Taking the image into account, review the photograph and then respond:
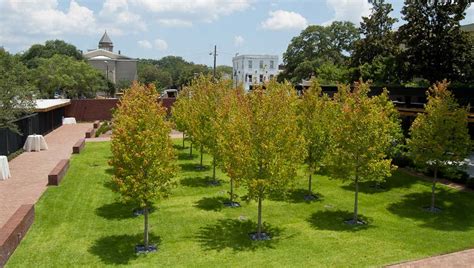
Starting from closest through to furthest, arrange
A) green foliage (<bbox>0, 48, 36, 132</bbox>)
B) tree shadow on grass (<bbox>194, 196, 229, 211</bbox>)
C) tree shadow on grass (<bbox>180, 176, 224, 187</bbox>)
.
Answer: tree shadow on grass (<bbox>194, 196, 229, 211</bbox>)
tree shadow on grass (<bbox>180, 176, 224, 187</bbox>)
green foliage (<bbox>0, 48, 36, 132</bbox>)

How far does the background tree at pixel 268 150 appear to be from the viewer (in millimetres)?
16141

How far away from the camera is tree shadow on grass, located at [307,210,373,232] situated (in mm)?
17797

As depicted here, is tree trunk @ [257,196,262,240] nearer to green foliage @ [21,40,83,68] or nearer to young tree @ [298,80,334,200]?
young tree @ [298,80,334,200]

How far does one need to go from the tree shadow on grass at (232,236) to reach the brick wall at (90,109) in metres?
44.8

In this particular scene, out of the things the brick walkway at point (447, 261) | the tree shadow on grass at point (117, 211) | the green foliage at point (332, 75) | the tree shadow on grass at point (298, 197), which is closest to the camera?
the brick walkway at point (447, 261)

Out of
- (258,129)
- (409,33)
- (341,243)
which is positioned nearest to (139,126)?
(258,129)

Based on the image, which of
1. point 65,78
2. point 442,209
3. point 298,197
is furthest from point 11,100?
point 65,78

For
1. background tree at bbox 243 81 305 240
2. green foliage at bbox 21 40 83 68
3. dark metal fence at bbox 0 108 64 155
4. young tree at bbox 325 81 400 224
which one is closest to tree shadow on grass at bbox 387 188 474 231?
young tree at bbox 325 81 400 224

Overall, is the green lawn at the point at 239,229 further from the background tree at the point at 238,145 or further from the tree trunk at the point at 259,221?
the background tree at the point at 238,145

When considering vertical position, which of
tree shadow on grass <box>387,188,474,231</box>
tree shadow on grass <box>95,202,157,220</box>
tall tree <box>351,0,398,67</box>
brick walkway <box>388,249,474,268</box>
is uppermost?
tall tree <box>351,0,398,67</box>

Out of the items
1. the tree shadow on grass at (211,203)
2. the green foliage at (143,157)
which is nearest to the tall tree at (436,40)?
the tree shadow on grass at (211,203)

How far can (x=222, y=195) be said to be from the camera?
22016 mm

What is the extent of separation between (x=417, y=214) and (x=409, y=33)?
18110mm

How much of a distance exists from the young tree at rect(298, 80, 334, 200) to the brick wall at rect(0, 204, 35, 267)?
12030mm
